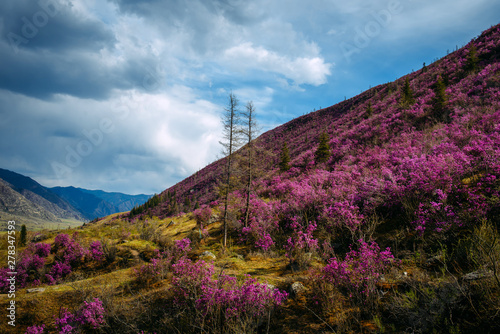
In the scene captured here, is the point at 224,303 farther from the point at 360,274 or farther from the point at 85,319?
the point at 85,319

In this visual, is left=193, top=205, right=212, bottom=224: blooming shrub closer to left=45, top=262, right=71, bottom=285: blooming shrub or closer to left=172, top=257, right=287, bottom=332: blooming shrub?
left=45, top=262, right=71, bottom=285: blooming shrub

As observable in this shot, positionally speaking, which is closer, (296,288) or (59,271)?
(296,288)

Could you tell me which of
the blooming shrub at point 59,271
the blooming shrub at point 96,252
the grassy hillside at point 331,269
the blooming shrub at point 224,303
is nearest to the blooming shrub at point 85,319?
the grassy hillside at point 331,269

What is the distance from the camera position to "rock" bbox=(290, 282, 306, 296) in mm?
5426

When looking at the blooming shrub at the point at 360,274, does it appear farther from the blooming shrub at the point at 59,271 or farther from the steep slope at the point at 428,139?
the blooming shrub at the point at 59,271

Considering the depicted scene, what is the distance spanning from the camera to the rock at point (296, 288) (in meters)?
5.43

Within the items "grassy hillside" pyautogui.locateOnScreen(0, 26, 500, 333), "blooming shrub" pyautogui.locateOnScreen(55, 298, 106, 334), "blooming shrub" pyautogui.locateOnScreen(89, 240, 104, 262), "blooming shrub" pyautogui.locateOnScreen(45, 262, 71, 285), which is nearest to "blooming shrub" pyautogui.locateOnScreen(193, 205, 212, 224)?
"grassy hillside" pyautogui.locateOnScreen(0, 26, 500, 333)

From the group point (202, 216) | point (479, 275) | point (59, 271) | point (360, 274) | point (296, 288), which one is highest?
point (202, 216)

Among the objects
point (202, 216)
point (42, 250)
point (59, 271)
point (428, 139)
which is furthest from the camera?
point (202, 216)

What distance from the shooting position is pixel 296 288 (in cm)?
551

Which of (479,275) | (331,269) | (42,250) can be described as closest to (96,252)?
(42,250)

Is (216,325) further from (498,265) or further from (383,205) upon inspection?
(383,205)

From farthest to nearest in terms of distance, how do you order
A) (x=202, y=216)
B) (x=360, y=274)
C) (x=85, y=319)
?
(x=202, y=216) → (x=85, y=319) → (x=360, y=274)

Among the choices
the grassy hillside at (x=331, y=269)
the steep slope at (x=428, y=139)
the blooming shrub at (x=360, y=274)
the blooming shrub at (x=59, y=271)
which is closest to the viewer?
the grassy hillside at (x=331, y=269)
